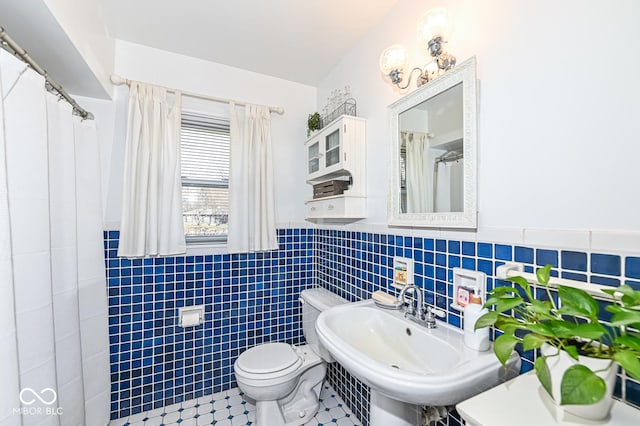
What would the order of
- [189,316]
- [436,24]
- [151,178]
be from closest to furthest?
[436,24]
[151,178]
[189,316]

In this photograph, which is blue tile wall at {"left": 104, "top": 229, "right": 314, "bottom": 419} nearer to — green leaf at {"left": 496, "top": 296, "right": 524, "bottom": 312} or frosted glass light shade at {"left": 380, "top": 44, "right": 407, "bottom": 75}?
frosted glass light shade at {"left": 380, "top": 44, "right": 407, "bottom": 75}

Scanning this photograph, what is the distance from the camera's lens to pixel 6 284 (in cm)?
80

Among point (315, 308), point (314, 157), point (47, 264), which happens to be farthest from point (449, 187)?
point (47, 264)

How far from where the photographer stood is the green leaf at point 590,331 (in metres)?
0.49

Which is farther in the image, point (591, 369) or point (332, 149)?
point (332, 149)

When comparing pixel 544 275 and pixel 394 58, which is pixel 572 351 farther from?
pixel 394 58

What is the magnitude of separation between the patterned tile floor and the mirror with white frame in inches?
53.4

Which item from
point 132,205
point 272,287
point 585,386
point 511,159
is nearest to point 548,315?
point 585,386

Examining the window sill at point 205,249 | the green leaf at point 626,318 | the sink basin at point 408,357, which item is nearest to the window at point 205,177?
the window sill at point 205,249

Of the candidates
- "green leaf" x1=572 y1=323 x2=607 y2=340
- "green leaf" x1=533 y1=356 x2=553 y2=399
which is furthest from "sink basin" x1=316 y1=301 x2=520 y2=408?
"green leaf" x1=572 y1=323 x2=607 y2=340

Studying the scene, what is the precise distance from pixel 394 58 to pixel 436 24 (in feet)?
0.80

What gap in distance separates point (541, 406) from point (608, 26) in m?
0.99

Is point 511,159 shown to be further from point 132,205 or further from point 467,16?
point 132,205

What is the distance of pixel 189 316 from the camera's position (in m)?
1.83
